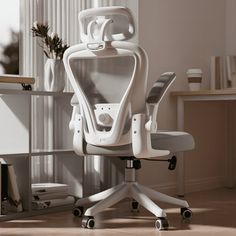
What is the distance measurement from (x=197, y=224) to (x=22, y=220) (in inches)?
39.4

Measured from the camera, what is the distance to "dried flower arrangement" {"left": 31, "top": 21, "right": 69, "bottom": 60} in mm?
3494

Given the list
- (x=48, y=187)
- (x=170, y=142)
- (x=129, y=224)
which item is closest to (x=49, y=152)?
(x=48, y=187)

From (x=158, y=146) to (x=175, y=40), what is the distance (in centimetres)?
161

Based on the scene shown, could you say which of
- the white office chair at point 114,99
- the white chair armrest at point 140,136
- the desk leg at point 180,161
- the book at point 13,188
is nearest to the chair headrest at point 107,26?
the white office chair at point 114,99

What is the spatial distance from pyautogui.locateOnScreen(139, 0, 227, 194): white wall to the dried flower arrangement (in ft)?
2.48

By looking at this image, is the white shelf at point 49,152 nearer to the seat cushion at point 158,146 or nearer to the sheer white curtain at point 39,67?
the sheer white curtain at point 39,67

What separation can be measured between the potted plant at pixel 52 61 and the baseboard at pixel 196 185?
1169mm

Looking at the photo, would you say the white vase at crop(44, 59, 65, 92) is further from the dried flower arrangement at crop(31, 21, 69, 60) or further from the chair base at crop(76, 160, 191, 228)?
the chair base at crop(76, 160, 191, 228)

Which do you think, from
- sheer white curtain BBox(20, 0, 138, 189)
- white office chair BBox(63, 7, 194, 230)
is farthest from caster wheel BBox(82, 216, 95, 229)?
sheer white curtain BBox(20, 0, 138, 189)

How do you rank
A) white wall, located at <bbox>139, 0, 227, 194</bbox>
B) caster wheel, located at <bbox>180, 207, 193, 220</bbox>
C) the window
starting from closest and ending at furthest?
caster wheel, located at <bbox>180, 207, 193, 220</bbox>, the window, white wall, located at <bbox>139, 0, 227, 194</bbox>

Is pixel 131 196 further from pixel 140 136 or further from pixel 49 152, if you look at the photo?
pixel 49 152

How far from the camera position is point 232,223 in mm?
3062

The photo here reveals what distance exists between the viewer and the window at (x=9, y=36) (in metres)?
3.64

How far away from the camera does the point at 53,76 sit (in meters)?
3.49
